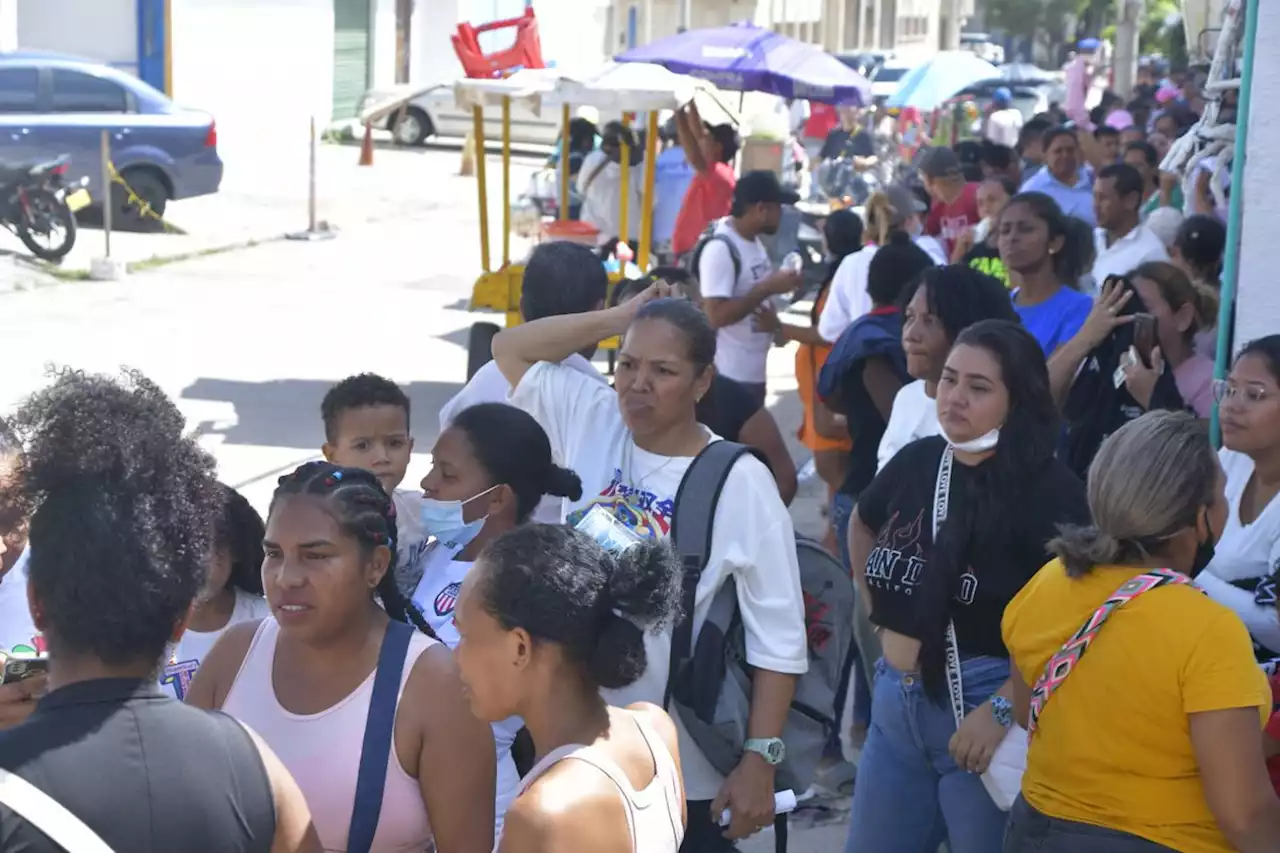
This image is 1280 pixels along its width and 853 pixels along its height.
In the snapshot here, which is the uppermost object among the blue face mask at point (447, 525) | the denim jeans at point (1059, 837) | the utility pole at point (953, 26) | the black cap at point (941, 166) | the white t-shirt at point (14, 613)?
the utility pole at point (953, 26)

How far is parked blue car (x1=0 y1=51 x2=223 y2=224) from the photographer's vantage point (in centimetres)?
1727

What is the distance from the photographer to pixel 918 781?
12.3ft

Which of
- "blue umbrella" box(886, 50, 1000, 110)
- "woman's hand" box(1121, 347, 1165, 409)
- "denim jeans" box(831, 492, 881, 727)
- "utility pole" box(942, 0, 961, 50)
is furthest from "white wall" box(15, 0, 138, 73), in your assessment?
"utility pole" box(942, 0, 961, 50)

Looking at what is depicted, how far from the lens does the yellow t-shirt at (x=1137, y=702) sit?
9.37 ft

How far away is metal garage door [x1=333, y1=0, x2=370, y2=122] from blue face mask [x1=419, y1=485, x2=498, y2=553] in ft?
93.4

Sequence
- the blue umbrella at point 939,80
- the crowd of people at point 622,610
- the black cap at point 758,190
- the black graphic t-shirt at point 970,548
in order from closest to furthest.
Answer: the crowd of people at point 622,610 → the black graphic t-shirt at point 970,548 → the black cap at point 758,190 → the blue umbrella at point 939,80

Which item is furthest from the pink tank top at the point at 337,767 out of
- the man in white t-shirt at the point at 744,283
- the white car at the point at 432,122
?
the white car at the point at 432,122

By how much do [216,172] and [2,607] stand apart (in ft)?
52.9

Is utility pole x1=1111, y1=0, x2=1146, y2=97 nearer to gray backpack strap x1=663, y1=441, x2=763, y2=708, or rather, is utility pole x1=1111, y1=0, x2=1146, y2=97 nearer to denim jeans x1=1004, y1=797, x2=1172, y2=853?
gray backpack strap x1=663, y1=441, x2=763, y2=708

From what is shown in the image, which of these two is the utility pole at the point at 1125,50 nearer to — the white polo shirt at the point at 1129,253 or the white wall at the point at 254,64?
the white wall at the point at 254,64

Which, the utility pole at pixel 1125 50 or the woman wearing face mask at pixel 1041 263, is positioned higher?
the utility pole at pixel 1125 50

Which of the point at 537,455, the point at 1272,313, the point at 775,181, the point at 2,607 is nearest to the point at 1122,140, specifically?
the point at 775,181

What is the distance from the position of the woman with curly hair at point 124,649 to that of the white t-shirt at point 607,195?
32.2 ft

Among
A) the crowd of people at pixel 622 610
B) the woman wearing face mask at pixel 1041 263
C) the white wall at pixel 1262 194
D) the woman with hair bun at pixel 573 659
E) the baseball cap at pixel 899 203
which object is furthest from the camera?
the baseball cap at pixel 899 203
